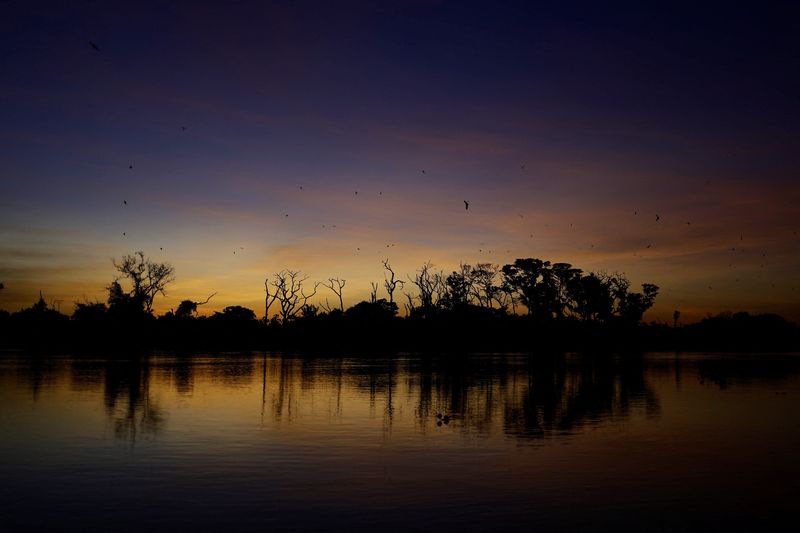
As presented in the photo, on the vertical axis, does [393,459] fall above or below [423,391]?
below

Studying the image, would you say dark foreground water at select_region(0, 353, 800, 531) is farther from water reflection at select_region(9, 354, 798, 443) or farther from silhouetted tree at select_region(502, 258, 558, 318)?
silhouetted tree at select_region(502, 258, 558, 318)

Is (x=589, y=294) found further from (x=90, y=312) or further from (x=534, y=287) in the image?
(x=90, y=312)

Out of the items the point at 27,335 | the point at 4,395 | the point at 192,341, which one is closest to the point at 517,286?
the point at 192,341

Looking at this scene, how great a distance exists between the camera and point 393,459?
18.2m

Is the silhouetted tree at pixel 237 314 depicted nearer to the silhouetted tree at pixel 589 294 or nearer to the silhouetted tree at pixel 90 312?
the silhouetted tree at pixel 90 312

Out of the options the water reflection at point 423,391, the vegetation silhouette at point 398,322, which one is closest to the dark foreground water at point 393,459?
the water reflection at point 423,391

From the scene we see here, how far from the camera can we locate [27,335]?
11400 cm

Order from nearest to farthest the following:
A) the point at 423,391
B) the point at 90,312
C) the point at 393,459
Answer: the point at 393,459 < the point at 423,391 < the point at 90,312

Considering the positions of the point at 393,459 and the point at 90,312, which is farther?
the point at 90,312

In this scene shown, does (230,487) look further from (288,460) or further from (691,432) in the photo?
(691,432)

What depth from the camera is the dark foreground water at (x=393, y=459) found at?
13.0 meters

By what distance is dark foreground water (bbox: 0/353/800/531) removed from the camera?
13.0 metres

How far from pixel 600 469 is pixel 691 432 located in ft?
26.5

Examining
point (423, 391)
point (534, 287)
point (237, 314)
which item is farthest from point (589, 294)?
point (423, 391)
